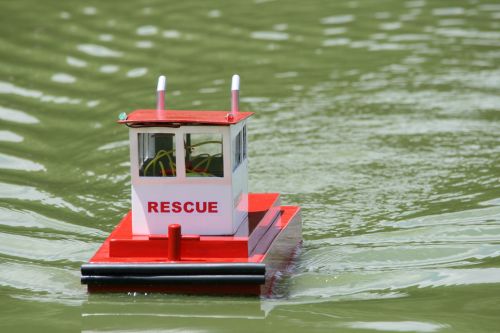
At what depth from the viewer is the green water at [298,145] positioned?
24.7ft

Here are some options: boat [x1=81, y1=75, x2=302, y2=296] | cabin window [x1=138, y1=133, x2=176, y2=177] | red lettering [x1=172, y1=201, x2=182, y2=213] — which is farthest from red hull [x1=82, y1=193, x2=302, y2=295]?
cabin window [x1=138, y1=133, x2=176, y2=177]

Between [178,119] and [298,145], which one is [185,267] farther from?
[298,145]

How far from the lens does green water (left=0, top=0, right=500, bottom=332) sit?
7.52 m

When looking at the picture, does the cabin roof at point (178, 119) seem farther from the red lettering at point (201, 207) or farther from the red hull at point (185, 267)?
the red hull at point (185, 267)

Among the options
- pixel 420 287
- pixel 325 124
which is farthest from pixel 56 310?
pixel 325 124

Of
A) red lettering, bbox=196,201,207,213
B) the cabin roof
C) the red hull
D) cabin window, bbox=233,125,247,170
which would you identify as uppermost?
the cabin roof

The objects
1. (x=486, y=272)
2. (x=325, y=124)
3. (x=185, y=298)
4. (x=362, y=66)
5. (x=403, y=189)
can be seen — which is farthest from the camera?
(x=362, y=66)

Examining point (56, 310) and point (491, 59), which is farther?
→ point (491, 59)

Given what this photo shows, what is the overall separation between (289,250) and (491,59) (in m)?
7.46

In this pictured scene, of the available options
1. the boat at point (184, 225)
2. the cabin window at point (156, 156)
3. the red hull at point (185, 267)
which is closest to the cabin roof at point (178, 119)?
the boat at point (184, 225)

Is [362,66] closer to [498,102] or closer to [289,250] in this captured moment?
[498,102]

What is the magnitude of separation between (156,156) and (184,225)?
50cm

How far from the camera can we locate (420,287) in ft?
25.9

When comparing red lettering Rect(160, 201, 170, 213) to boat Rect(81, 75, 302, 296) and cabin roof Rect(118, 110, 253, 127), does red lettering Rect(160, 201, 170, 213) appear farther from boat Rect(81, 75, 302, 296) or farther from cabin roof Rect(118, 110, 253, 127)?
cabin roof Rect(118, 110, 253, 127)
